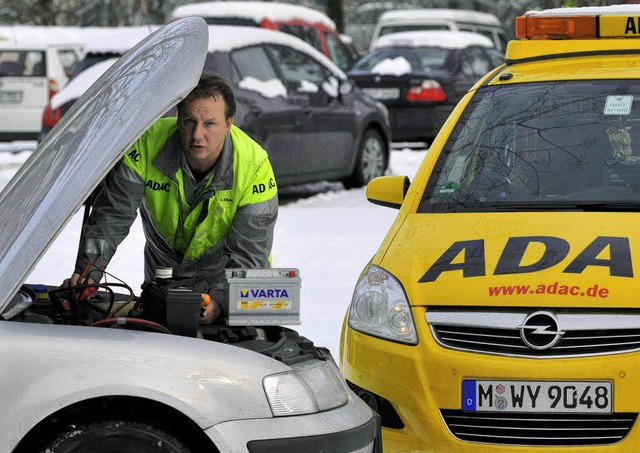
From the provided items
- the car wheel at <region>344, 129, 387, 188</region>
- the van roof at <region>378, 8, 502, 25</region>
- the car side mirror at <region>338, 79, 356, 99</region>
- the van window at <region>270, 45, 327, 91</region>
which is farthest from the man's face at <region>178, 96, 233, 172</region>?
the van roof at <region>378, 8, 502, 25</region>

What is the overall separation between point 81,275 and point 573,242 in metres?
1.75

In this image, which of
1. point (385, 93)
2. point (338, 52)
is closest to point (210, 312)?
point (385, 93)

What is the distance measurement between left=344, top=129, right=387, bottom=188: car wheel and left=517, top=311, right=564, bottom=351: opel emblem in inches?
377

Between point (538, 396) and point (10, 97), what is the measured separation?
673 inches

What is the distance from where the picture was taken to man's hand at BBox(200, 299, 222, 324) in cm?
445

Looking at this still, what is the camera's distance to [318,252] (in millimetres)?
10477

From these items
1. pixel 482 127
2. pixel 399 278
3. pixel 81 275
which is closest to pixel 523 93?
pixel 482 127

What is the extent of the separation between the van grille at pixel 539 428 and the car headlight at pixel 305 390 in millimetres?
802

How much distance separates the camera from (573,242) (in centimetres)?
514

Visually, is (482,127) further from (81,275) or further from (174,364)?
(174,364)

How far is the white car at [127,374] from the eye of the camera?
371 centimetres

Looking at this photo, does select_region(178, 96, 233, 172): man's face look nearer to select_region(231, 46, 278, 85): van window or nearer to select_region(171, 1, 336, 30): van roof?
select_region(231, 46, 278, 85): van window

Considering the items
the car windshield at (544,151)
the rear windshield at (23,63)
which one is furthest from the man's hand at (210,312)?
the rear windshield at (23,63)

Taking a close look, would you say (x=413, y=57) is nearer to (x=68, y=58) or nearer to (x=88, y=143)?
(x=68, y=58)
